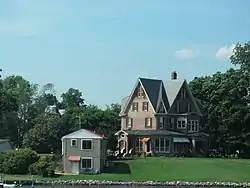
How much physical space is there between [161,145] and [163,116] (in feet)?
16.8

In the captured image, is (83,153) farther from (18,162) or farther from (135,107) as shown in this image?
(135,107)

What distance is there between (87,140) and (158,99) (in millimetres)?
22274

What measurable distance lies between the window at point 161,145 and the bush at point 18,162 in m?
Answer: 23.1

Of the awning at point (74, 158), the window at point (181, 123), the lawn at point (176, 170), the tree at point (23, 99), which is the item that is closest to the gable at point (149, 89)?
the window at point (181, 123)

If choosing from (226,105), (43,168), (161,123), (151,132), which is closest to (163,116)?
(161,123)

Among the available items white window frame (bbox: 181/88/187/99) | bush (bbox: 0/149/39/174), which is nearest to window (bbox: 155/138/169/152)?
white window frame (bbox: 181/88/187/99)

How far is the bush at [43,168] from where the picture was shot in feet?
208

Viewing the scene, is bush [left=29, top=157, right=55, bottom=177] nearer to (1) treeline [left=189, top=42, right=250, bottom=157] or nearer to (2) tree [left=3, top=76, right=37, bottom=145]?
(1) treeline [left=189, top=42, right=250, bottom=157]

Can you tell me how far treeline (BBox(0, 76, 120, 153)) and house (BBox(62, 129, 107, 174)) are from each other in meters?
15.6

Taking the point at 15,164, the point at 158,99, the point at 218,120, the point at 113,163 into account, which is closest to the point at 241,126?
the point at 218,120

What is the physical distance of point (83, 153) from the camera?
226ft

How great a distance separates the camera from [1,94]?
92250 mm

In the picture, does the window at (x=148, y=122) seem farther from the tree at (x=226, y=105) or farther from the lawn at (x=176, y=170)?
the lawn at (x=176, y=170)

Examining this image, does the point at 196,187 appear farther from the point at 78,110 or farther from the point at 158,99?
the point at 78,110
